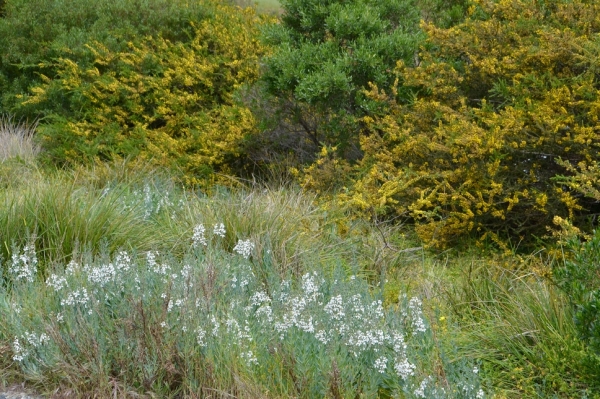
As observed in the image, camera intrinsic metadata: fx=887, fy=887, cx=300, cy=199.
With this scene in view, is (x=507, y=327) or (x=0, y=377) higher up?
(x=507, y=327)

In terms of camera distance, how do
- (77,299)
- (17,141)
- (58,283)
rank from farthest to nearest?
(17,141) < (58,283) < (77,299)

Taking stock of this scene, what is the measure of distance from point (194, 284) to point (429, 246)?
2.77m

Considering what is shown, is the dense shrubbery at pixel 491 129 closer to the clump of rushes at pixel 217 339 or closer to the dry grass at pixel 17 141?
the clump of rushes at pixel 217 339

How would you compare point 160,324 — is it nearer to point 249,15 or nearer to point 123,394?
point 123,394

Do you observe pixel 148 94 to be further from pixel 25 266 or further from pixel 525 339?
pixel 525 339

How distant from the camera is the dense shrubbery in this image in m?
7.09

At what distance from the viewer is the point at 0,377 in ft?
16.1

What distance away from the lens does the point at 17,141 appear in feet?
40.0

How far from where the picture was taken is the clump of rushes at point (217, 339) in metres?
4.36

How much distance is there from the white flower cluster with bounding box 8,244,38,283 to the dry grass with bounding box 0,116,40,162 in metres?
5.17

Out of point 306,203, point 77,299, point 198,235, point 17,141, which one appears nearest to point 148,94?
point 17,141

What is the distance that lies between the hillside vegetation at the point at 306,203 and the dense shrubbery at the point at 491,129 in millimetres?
30

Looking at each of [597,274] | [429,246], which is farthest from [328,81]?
[597,274]

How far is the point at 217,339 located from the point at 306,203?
362cm
